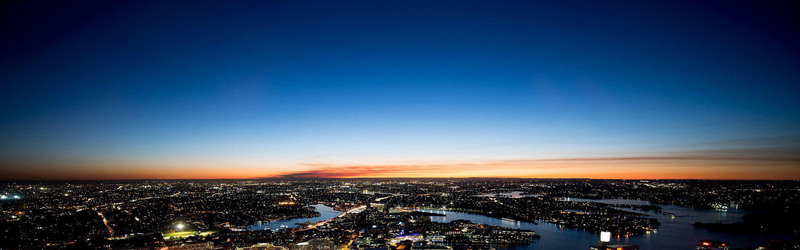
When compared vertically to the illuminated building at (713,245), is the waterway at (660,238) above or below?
below

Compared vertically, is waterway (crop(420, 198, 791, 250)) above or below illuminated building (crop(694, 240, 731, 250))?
below

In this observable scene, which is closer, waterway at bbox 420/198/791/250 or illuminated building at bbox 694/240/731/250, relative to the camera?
illuminated building at bbox 694/240/731/250

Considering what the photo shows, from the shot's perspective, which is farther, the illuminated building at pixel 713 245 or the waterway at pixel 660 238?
the waterway at pixel 660 238

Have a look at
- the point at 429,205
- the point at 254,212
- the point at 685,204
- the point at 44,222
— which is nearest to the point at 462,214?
the point at 429,205

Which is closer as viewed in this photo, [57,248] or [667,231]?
[57,248]

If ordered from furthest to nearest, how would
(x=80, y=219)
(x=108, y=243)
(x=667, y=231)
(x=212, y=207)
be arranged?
(x=212, y=207), (x=80, y=219), (x=667, y=231), (x=108, y=243)

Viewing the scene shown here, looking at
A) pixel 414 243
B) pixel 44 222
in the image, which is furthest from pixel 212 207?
pixel 414 243

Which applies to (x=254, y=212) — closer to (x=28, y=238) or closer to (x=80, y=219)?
(x=80, y=219)

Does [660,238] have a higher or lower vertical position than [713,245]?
lower

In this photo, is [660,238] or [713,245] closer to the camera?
[713,245]

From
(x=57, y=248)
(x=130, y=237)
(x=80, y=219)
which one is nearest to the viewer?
(x=57, y=248)
